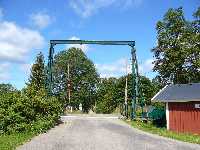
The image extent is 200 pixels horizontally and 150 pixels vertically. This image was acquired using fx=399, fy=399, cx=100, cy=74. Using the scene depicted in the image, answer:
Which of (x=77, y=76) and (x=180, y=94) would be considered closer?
(x=180, y=94)

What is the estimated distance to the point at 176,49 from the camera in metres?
54.7

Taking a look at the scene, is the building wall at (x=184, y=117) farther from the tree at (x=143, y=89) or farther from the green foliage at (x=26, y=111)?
the tree at (x=143, y=89)

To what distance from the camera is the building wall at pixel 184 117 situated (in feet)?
95.8

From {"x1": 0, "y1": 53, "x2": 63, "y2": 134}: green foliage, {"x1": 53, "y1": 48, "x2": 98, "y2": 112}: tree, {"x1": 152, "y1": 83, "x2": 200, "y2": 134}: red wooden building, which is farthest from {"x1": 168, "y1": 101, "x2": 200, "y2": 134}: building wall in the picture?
{"x1": 53, "y1": 48, "x2": 98, "y2": 112}: tree

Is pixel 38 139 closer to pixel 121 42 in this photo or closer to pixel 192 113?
pixel 192 113

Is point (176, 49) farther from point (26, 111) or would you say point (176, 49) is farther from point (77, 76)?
point (77, 76)

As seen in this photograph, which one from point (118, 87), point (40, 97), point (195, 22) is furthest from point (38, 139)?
point (118, 87)

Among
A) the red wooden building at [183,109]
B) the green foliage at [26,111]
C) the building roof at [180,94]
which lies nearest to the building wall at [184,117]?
the red wooden building at [183,109]

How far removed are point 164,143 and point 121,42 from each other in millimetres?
21605

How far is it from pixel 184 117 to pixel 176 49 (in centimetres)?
2594

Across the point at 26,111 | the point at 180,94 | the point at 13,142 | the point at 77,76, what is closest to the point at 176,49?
the point at 180,94

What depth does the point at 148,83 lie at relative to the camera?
293ft

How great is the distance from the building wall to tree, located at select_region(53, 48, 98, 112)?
212 ft

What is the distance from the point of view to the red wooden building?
29.2 meters
